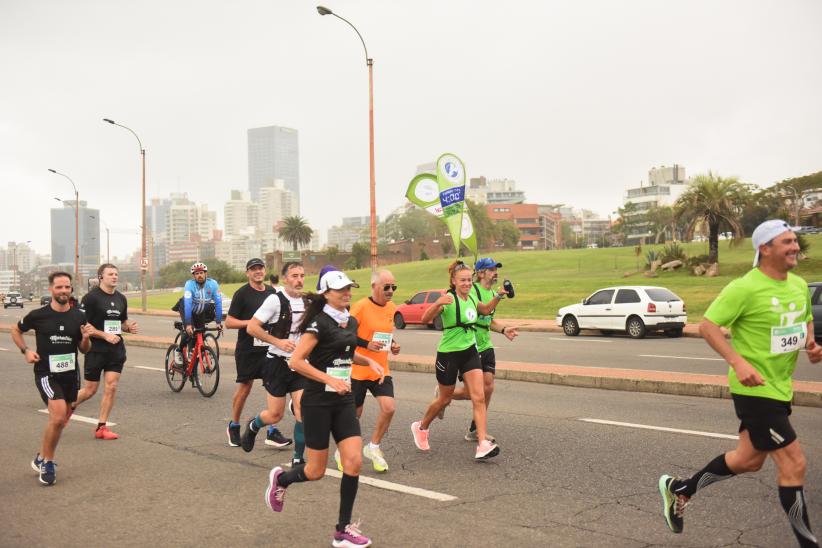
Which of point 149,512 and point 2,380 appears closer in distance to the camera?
point 149,512

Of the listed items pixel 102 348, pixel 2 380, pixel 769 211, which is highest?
pixel 769 211

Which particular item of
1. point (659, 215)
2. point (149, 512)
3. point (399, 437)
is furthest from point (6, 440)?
point (659, 215)

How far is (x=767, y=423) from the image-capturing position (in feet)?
13.7

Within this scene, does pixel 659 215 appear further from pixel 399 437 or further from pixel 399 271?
pixel 399 437

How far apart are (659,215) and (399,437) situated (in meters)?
A: 144

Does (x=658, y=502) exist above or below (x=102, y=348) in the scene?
below

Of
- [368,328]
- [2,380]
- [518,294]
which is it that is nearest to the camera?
[368,328]

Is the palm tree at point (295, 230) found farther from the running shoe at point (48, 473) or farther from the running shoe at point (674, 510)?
the running shoe at point (674, 510)

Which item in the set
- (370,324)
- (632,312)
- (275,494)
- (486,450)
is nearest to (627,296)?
(632,312)

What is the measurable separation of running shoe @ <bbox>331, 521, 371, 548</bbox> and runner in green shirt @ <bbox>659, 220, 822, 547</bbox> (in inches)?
88.2

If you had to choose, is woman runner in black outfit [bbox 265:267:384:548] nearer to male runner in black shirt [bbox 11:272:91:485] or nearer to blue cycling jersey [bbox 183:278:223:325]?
male runner in black shirt [bbox 11:272:91:485]

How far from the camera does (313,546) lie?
477cm

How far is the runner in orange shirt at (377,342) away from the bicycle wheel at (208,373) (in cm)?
520

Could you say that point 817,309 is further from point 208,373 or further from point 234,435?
point 234,435
